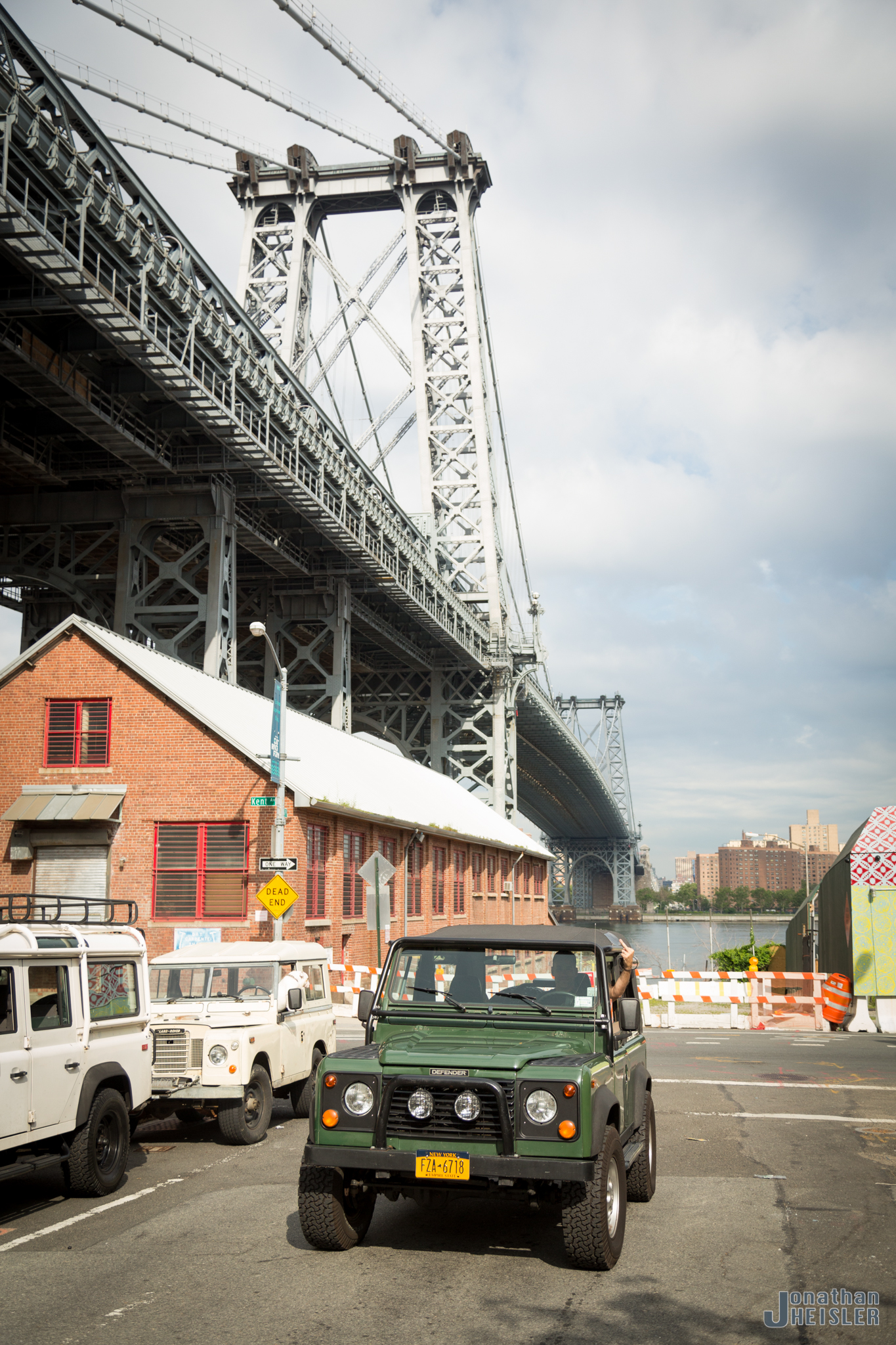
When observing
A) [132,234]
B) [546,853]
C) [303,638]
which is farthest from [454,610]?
[132,234]

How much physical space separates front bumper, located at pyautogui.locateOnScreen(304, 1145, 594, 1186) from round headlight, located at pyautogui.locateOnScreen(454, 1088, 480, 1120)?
8.0 inches

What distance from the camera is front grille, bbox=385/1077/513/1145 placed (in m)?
6.46

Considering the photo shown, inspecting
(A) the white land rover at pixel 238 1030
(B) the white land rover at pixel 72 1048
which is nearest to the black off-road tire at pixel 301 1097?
(A) the white land rover at pixel 238 1030

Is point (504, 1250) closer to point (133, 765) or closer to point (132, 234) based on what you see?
point (133, 765)

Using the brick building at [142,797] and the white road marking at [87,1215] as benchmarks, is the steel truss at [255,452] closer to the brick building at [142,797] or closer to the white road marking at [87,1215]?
the brick building at [142,797]

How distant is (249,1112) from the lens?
11.2m

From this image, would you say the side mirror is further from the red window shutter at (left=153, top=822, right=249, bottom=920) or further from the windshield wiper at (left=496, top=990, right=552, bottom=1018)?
the red window shutter at (left=153, top=822, right=249, bottom=920)

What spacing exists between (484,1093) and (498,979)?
1.32 meters

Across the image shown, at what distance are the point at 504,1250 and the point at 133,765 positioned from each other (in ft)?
59.6

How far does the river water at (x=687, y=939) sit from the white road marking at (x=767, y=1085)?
1074 inches

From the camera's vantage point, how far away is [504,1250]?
7.04 meters

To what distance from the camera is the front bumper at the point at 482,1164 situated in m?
6.26

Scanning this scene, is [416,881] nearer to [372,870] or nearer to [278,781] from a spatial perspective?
[278,781]

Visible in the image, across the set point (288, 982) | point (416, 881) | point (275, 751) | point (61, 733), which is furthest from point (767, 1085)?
point (416, 881)
